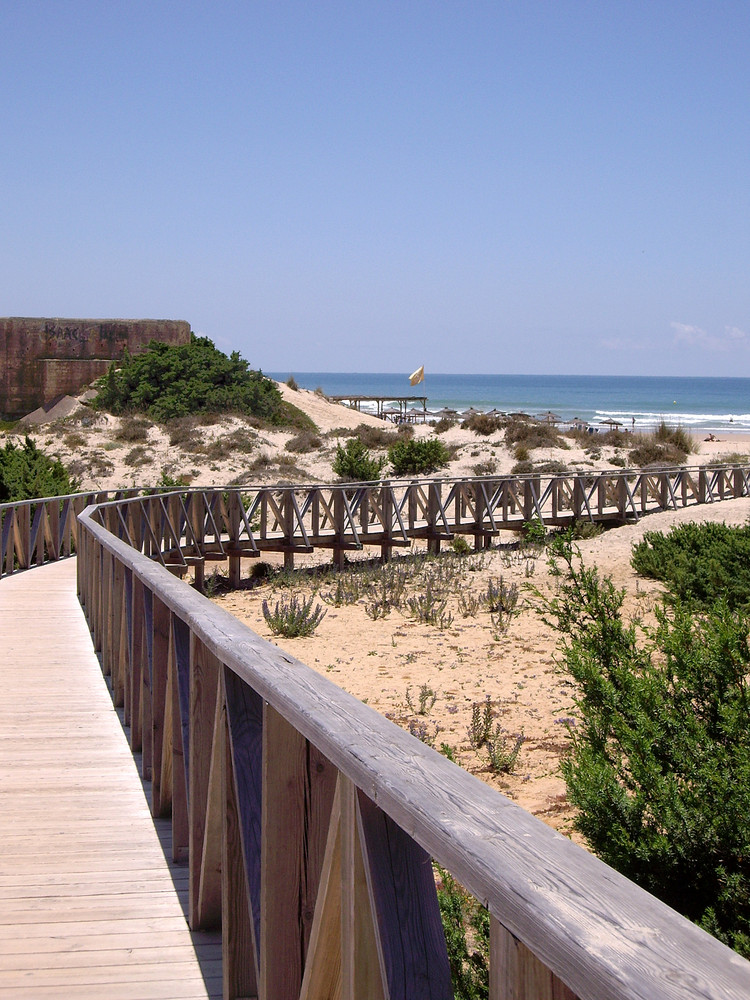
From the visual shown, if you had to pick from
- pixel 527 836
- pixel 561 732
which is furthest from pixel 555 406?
pixel 527 836

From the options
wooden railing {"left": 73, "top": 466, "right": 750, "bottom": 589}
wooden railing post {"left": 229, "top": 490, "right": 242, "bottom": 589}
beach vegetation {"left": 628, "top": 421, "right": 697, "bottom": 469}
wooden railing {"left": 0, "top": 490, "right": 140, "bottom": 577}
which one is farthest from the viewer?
beach vegetation {"left": 628, "top": 421, "right": 697, "bottom": 469}

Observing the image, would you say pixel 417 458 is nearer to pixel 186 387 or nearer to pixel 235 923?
pixel 186 387

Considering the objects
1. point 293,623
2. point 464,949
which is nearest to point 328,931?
point 464,949

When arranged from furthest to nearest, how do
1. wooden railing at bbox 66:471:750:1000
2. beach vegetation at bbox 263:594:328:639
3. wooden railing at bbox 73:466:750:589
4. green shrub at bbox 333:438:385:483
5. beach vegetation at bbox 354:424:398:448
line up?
beach vegetation at bbox 354:424:398:448
green shrub at bbox 333:438:385:483
wooden railing at bbox 73:466:750:589
beach vegetation at bbox 263:594:328:639
wooden railing at bbox 66:471:750:1000

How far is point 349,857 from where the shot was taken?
158 cm

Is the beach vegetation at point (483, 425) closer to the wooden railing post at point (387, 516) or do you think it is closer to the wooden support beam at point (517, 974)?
the wooden railing post at point (387, 516)

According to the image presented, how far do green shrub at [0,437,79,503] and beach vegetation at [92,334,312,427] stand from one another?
17384 mm

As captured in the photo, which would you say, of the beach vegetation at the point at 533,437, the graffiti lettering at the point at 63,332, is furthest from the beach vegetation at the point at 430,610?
the graffiti lettering at the point at 63,332

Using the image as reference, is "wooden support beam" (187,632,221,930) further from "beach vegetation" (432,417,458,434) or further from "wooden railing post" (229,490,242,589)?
"beach vegetation" (432,417,458,434)

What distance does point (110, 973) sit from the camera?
8.72 feet

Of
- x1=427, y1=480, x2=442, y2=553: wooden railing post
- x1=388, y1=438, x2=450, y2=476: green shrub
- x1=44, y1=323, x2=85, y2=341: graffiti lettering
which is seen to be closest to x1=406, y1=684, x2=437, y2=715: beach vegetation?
x1=427, y1=480, x2=442, y2=553: wooden railing post

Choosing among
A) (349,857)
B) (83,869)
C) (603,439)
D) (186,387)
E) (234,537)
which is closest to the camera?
(349,857)

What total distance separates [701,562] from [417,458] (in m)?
17.0

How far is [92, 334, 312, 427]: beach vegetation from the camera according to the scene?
1453 inches
